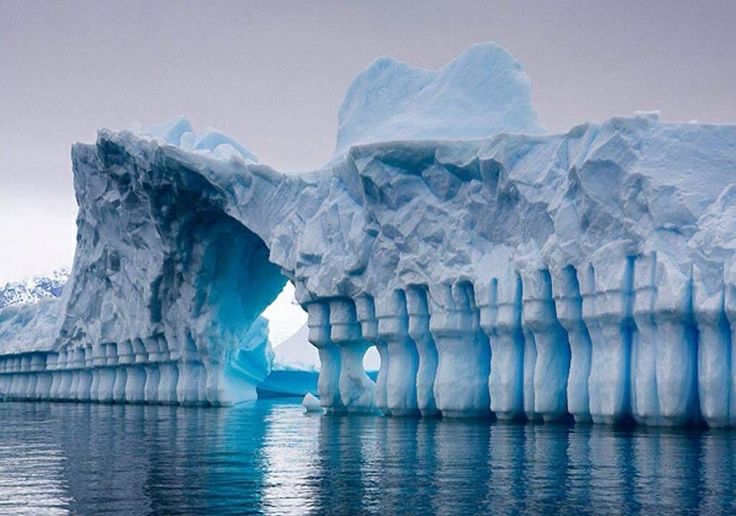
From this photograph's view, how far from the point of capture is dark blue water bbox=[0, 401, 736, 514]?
8.13m

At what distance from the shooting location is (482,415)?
70.9ft

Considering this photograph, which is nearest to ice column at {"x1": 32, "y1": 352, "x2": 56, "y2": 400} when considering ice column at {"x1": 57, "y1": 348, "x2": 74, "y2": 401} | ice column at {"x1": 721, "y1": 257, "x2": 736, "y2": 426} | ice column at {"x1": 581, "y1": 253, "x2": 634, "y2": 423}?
A: ice column at {"x1": 57, "y1": 348, "x2": 74, "y2": 401}

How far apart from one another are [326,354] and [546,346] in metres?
8.21

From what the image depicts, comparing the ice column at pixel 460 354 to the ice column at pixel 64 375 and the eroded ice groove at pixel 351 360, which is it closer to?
the eroded ice groove at pixel 351 360

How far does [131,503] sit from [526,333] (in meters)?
12.6

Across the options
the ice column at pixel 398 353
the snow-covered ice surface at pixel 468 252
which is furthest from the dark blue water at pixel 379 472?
the ice column at pixel 398 353

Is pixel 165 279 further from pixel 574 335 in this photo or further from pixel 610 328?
pixel 610 328

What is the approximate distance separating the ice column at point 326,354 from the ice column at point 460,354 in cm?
486

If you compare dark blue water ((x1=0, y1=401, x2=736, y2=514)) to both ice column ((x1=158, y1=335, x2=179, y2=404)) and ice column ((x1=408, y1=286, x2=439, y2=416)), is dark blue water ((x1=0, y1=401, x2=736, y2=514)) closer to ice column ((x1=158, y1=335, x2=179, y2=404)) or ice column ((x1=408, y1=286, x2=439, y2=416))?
ice column ((x1=408, y1=286, x2=439, y2=416))

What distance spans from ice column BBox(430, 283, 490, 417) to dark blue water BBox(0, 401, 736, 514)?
151 inches

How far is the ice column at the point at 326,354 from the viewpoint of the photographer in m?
26.3

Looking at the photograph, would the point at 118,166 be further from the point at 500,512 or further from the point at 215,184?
the point at 500,512

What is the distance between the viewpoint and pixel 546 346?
64.1 feet

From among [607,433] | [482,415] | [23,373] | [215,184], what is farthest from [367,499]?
[23,373]
